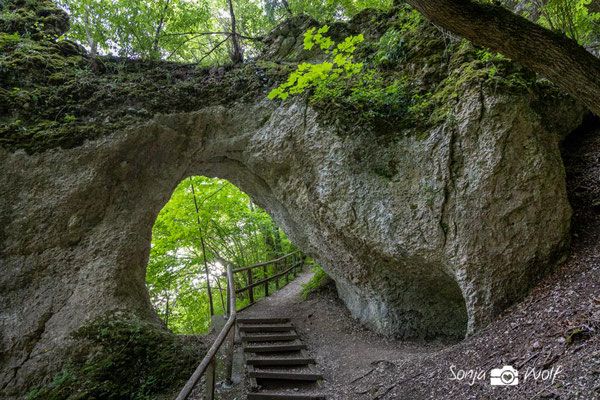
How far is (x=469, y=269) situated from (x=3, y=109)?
8.20 metres

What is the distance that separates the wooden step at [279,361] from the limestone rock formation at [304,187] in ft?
5.90

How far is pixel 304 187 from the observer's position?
250 inches

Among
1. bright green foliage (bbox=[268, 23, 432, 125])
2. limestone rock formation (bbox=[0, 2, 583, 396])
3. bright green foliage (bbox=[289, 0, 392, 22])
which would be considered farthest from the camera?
bright green foliage (bbox=[289, 0, 392, 22])

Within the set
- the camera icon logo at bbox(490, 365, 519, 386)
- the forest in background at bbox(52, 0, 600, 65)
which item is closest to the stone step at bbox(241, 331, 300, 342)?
the camera icon logo at bbox(490, 365, 519, 386)

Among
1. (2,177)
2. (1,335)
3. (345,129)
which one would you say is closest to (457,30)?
(345,129)

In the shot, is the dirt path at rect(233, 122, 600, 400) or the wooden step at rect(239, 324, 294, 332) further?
the wooden step at rect(239, 324, 294, 332)

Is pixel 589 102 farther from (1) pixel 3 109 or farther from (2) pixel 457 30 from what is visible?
(1) pixel 3 109

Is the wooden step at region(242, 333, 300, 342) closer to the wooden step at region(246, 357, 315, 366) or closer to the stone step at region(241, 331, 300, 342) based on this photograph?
the stone step at region(241, 331, 300, 342)

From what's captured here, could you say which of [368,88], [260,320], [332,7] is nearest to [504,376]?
[368,88]

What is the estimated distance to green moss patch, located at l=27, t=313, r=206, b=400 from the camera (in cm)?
454

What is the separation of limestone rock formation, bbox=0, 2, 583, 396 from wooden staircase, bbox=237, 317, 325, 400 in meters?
1.74

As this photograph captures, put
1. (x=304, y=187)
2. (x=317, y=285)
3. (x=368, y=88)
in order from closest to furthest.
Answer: (x=368, y=88)
(x=304, y=187)
(x=317, y=285)

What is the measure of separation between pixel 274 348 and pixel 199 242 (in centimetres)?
598

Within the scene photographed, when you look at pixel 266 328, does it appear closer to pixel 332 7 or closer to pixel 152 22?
pixel 152 22
